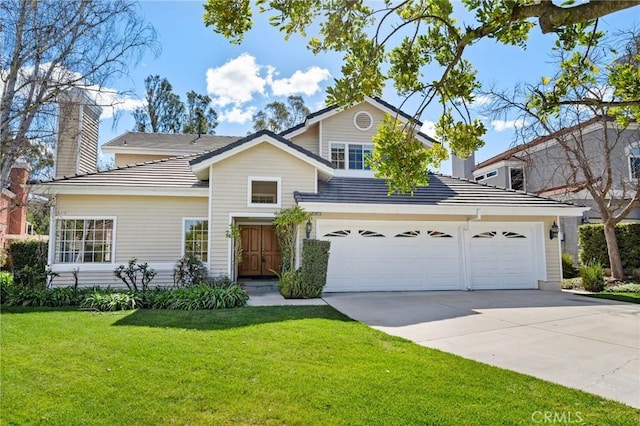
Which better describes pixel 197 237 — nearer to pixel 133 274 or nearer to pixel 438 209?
pixel 133 274

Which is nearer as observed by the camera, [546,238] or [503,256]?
[503,256]

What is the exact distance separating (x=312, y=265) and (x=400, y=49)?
277 inches

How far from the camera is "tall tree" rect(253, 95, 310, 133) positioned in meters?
32.6

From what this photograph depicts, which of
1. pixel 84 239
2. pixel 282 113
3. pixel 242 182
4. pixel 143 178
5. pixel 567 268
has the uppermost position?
pixel 282 113

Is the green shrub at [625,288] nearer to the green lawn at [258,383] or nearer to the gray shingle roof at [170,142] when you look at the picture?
the green lawn at [258,383]

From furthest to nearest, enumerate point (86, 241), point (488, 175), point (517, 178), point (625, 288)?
point (488, 175)
point (517, 178)
point (625, 288)
point (86, 241)

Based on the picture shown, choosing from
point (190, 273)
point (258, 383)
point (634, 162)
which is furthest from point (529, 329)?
point (634, 162)

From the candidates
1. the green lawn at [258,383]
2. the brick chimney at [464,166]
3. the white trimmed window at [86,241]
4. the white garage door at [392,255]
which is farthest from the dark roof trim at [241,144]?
the brick chimney at [464,166]

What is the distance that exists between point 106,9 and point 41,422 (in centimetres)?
990

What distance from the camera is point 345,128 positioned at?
A: 590 inches

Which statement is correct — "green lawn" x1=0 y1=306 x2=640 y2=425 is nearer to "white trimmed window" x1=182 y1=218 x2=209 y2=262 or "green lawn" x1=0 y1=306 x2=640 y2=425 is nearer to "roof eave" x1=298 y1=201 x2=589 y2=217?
"roof eave" x1=298 y1=201 x2=589 y2=217

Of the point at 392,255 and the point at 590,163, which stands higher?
the point at 590,163

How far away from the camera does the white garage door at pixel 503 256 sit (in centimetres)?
1275

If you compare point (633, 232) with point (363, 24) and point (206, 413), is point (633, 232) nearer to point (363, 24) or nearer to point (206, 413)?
point (363, 24)
